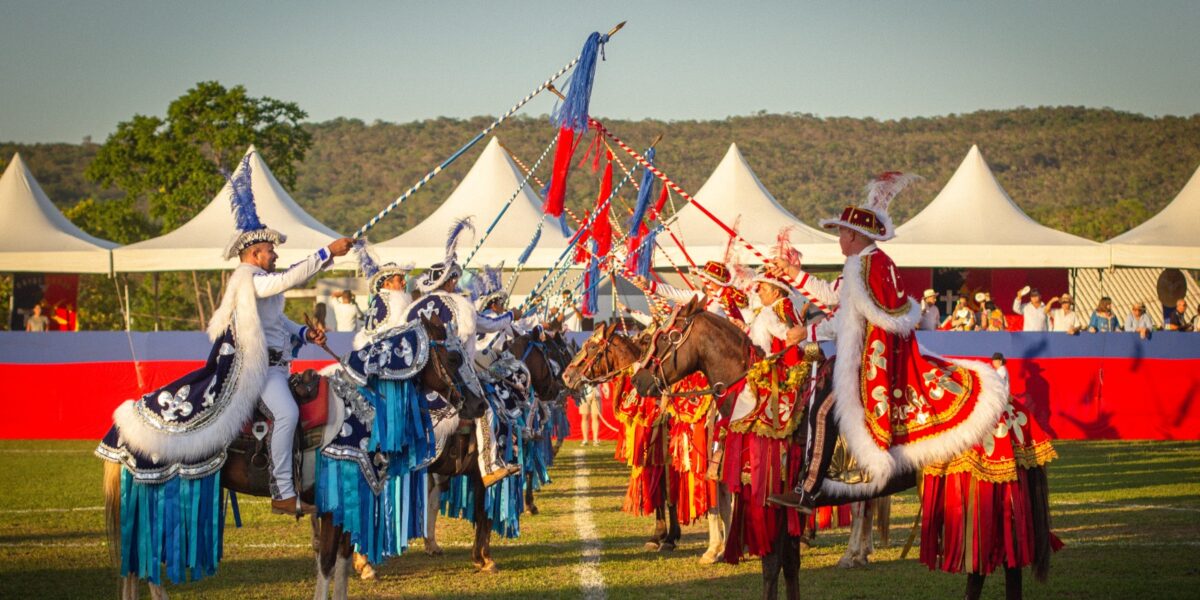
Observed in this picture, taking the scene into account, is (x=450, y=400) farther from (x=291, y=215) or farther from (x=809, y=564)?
(x=291, y=215)

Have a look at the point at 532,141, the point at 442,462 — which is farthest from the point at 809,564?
the point at 532,141

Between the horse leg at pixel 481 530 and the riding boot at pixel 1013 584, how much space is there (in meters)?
4.57

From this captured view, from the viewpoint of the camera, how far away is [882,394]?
28.1ft

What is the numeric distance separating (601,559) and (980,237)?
22.5 meters

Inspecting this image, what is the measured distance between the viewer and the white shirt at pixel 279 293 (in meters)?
8.88

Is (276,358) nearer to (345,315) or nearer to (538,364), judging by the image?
(538,364)

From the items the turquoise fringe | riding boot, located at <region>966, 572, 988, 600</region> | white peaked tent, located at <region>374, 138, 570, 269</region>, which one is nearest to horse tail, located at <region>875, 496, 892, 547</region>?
riding boot, located at <region>966, 572, 988, 600</region>

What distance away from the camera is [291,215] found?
33.3 m

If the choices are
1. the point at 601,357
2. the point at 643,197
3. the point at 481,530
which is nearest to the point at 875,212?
the point at 601,357

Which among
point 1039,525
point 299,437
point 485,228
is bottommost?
point 1039,525

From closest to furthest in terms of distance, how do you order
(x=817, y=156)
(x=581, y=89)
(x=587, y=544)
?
(x=581, y=89) → (x=587, y=544) → (x=817, y=156)

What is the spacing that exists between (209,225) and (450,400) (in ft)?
83.4

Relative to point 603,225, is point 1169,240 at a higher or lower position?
higher

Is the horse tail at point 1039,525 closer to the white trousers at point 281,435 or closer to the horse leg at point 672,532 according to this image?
the horse leg at point 672,532
